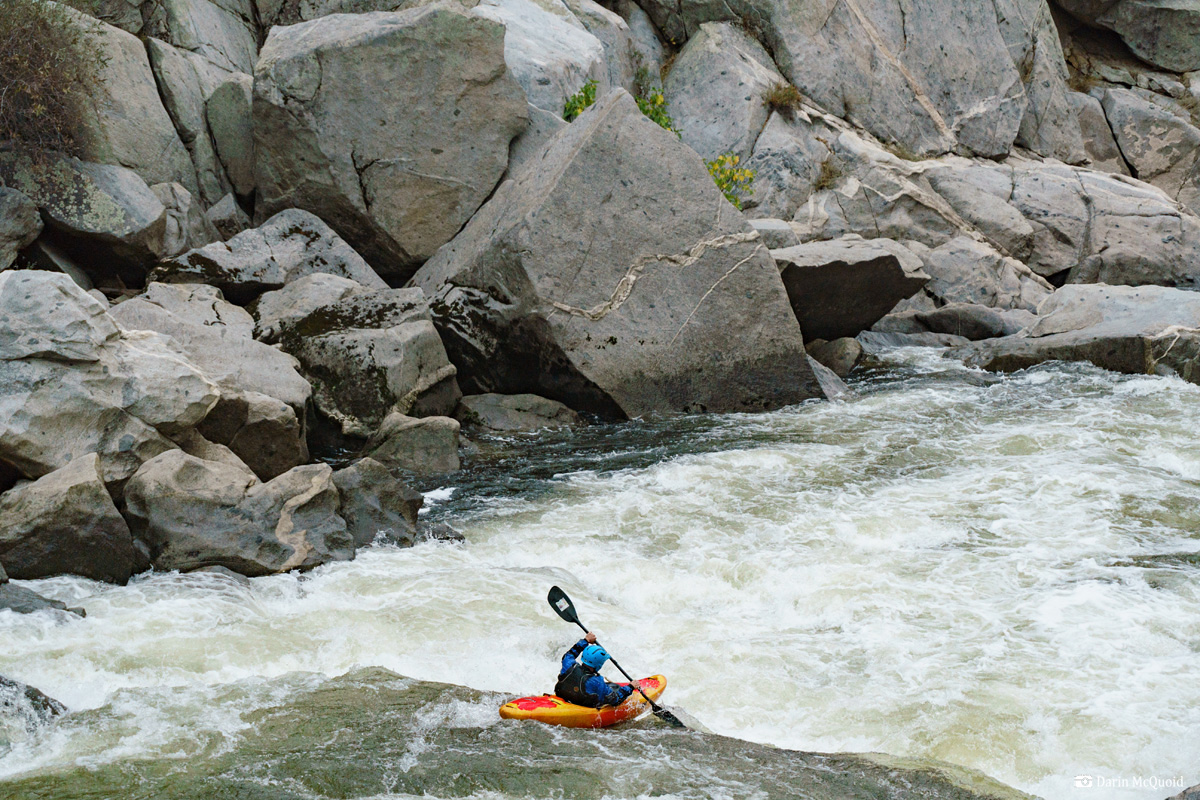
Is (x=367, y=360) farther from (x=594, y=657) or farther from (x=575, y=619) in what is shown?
(x=594, y=657)

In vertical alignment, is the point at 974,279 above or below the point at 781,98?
below

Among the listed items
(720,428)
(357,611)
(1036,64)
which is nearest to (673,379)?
(720,428)

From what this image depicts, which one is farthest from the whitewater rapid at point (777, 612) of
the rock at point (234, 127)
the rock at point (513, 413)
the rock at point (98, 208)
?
the rock at point (234, 127)

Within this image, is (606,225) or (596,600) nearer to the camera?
(596,600)

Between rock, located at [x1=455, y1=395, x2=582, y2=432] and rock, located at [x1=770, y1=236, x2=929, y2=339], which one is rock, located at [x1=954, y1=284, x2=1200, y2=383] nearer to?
rock, located at [x1=770, y1=236, x2=929, y2=339]

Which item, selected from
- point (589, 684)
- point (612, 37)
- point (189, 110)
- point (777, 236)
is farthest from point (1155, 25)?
point (589, 684)

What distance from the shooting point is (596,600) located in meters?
7.18

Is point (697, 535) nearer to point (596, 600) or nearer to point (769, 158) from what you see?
point (596, 600)

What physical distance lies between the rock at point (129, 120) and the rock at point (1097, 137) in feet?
72.0

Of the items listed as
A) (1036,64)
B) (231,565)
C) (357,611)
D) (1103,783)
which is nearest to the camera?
(1103,783)

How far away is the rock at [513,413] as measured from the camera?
1189 cm

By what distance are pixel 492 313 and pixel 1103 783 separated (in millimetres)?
8687

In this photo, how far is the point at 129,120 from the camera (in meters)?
13.3

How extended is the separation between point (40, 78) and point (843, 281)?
411 inches
